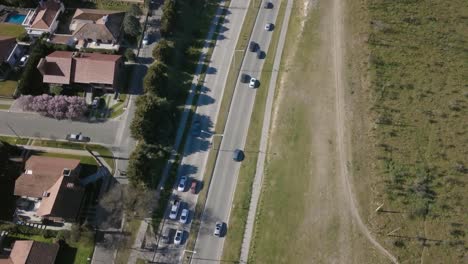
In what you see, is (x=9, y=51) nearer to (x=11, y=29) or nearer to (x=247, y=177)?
(x=11, y=29)

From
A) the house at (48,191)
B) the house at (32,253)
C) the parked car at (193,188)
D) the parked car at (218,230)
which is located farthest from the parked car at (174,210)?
the house at (32,253)

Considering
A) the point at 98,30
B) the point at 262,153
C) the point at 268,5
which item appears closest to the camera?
the point at 262,153

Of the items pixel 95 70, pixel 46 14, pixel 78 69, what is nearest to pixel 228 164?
pixel 95 70

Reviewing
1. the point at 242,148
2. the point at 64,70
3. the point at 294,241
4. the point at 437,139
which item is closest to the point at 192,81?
the point at 242,148

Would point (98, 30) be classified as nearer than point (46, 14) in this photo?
Yes

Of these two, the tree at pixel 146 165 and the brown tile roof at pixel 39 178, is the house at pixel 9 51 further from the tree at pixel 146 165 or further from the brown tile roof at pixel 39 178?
the tree at pixel 146 165

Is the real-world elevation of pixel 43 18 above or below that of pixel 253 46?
below

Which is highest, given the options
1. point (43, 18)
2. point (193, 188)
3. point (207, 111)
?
point (43, 18)

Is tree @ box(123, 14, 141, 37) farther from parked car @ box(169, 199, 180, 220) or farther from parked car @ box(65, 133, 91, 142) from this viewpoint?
parked car @ box(169, 199, 180, 220)
